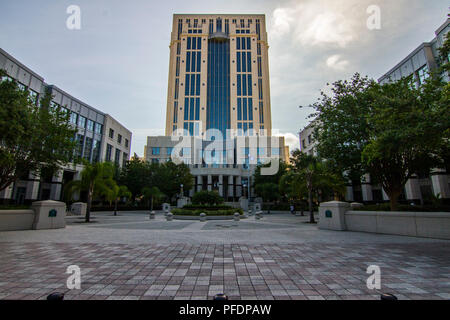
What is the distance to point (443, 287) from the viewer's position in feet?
13.9

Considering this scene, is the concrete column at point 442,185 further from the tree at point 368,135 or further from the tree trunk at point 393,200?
the tree trunk at point 393,200

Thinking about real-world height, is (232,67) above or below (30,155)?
above

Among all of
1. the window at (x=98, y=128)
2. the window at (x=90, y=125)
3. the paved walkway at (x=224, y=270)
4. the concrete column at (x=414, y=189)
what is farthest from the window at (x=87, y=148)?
the concrete column at (x=414, y=189)

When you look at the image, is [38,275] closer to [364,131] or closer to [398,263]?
[398,263]

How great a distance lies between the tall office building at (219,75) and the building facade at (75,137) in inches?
889

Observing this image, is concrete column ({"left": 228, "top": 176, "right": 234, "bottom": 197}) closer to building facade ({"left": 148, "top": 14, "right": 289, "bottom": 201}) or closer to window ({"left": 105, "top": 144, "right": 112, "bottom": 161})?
building facade ({"left": 148, "top": 14, "right": 289, "bottom": 201})

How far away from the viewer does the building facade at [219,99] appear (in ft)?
223

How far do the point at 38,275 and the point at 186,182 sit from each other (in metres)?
42.2

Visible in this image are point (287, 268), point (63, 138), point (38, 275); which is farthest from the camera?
point (63, 138)

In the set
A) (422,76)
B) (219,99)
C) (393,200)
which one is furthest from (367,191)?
(219,99)

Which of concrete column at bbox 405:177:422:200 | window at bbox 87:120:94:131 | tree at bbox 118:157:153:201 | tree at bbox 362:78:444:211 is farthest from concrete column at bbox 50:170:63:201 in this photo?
concrete column at bbox 405:177:422:200

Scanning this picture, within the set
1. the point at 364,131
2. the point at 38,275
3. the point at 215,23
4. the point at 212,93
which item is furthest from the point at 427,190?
the point at 215,23

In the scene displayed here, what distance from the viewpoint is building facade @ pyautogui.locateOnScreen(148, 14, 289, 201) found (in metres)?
68.1

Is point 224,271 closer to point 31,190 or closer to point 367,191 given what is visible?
point 367,191
